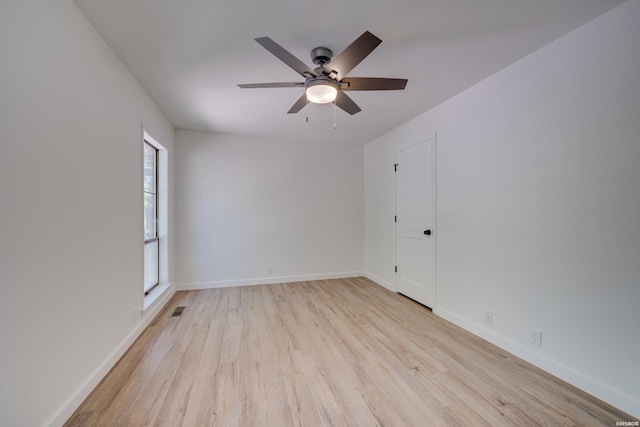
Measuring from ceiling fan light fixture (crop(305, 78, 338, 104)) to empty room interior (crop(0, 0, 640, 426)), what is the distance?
2 centimetres

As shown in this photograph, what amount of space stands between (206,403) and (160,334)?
4.17ft

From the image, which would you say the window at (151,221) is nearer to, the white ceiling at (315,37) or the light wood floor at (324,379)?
the light wood floor at (324,379)

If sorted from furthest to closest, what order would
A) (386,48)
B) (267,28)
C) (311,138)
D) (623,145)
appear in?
(311,138), (386,48), (267,28), (623,145)

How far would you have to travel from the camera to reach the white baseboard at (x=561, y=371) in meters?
1.55

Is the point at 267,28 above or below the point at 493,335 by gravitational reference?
above

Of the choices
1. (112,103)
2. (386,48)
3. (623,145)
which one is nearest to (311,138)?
(386,48)

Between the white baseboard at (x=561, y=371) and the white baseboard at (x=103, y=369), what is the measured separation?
3.19 m

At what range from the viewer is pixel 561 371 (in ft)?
6.10

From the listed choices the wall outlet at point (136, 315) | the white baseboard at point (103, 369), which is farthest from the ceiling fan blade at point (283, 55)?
the wall outlet at point (136, 315)

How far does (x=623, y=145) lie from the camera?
1.59 m

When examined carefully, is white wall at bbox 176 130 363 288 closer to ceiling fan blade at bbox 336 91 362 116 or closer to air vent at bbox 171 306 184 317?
air vent at bbox 171 306 184 317

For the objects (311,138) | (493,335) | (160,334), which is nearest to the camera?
→ (493,335)

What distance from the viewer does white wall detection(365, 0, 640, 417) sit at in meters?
1.58

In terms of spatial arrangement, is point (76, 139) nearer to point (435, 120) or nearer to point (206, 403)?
point (206, 403)
